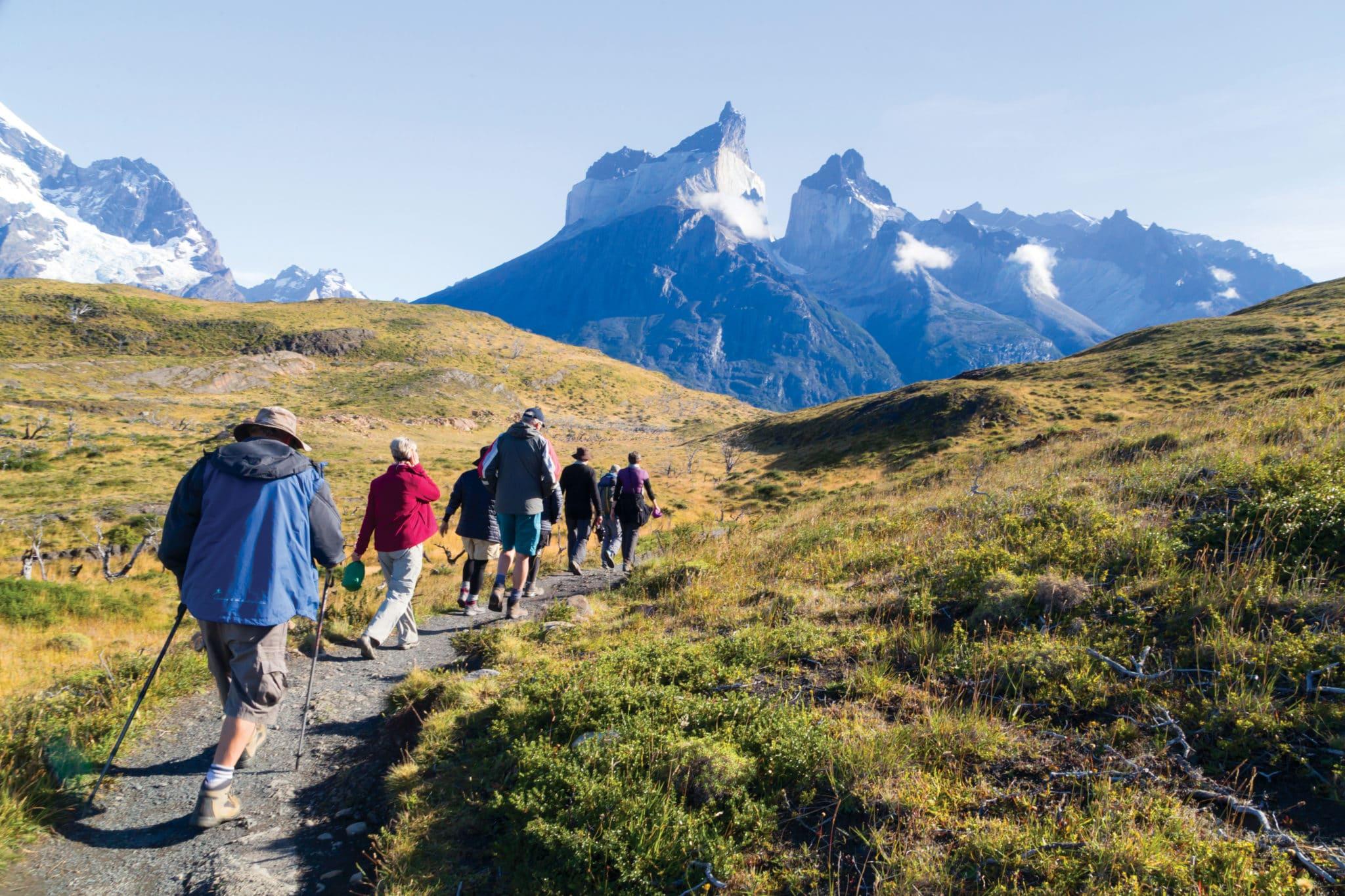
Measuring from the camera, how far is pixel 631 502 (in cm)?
1143

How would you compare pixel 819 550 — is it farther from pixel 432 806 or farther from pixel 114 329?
pixel 114 329

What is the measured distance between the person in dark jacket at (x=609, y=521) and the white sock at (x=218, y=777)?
806 centimetres

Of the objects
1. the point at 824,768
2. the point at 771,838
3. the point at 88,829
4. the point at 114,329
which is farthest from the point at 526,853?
the point at 114,329

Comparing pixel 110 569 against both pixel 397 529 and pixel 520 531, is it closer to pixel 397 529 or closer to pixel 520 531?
pixel 397 529

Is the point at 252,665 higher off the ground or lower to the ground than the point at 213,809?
higher

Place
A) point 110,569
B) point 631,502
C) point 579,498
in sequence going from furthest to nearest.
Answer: point 110,569 → point 631,502 → point 579,498

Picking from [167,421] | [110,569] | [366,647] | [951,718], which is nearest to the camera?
[951,718]

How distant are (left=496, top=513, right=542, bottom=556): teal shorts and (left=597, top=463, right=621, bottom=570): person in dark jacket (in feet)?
12.4

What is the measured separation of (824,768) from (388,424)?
2944 inches

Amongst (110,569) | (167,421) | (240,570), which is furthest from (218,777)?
(167,421)

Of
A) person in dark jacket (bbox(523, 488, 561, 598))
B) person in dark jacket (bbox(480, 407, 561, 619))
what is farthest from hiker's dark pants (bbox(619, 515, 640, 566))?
person in dark jacket (bbox(480, 407, 561, 619))

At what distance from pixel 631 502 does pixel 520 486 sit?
3713 mm

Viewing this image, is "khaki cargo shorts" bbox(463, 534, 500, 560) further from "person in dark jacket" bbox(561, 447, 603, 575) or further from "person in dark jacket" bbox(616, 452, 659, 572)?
"person in dark jacket" bbox(616, 452, 659, 572)

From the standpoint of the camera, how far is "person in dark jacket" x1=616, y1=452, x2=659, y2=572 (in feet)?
37.3
